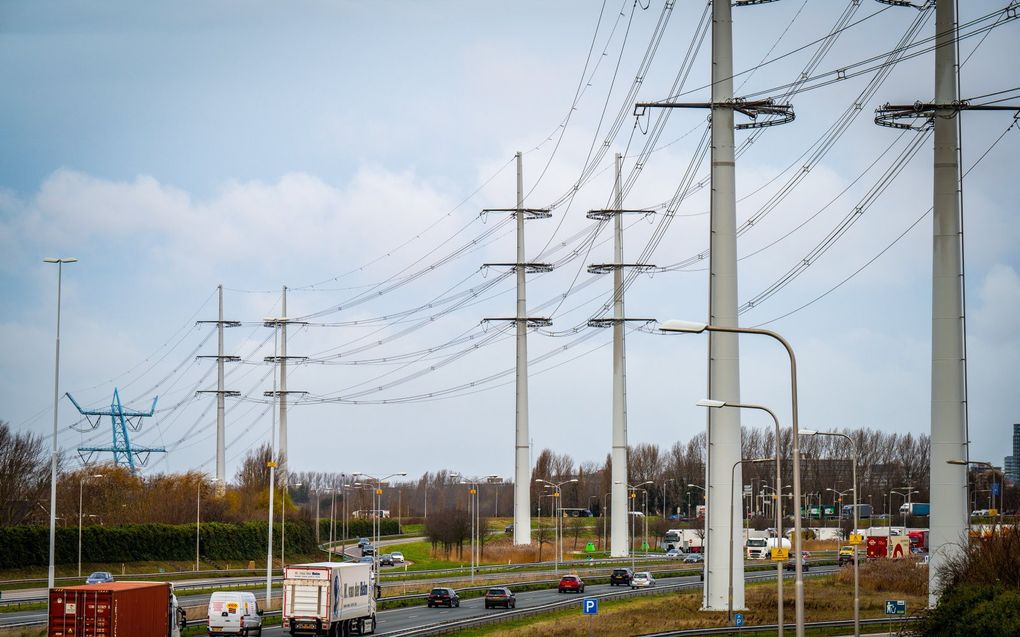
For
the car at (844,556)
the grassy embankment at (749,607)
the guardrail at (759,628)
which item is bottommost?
the car at (844,556)

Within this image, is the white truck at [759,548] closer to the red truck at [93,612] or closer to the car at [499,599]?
the car at [499,599]

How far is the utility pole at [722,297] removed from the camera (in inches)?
2057

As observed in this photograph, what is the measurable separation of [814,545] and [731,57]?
395 feet

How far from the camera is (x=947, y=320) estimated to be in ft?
156

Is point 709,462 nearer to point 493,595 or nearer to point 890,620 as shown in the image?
point 890,620

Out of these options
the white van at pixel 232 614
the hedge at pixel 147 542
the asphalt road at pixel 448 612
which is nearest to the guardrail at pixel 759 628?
the asphalt road at pixel 448 612

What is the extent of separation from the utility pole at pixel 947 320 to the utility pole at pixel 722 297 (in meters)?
7.53

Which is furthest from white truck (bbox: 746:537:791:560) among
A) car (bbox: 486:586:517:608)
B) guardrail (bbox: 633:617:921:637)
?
guardrail (bbox: 633:617:921:637)

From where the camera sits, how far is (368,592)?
60.7 m

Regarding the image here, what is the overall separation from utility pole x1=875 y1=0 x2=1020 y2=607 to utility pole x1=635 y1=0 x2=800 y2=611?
7534 mm

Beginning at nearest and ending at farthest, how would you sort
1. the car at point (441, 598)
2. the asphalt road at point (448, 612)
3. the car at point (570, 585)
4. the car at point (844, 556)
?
1. the asphalt road at point (448, 612)
2. the car at point (441, 598)
3. the car at point (570, 585)
4. the car at point (844, 556)

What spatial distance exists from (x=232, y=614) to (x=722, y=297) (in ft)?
80.9

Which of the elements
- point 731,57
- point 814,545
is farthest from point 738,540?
point 814,545

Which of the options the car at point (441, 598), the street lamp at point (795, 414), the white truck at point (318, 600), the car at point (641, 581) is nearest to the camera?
the street lamp at point (795, 414)
